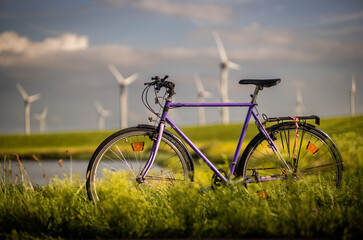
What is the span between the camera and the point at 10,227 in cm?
397

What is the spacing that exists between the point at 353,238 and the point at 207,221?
1.39 metres

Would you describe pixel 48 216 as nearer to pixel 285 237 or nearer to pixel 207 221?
pixel 207 221

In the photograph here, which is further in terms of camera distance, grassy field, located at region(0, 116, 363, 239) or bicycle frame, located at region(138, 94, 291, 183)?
bicycle frame, located at region(138, 94, 291, 183)

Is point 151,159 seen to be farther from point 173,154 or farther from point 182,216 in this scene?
point 182,216

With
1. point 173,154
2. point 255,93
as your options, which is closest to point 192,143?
point 173,154

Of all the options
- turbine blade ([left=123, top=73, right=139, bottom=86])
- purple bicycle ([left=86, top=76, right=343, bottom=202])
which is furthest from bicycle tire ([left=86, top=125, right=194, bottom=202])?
turbine blade ([left=123, top=73, right=139, bottom=86])

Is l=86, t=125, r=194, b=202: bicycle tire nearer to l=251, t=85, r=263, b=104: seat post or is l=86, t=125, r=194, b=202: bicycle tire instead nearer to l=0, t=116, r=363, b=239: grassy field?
l=0, t=116, r=363, b=239: grassy field

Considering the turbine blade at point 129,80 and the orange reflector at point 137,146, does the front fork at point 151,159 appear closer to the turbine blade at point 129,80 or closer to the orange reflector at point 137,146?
the orange reflector at point 137,146

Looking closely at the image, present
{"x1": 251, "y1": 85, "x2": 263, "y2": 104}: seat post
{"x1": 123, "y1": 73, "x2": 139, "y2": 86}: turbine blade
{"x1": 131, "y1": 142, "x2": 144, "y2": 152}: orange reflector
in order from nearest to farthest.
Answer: {"x1": 131, "y1": 142, "x2": 144, "y2": 152}: orange reflector < {"x1": 251, "y1": 85, "x2": 263, "y2": 104}: seat post < {"x1": 123, "y1": 73, "x2": 139, "y2": 86}: turbine blade

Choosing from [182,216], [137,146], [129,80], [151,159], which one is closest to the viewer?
[182,216]

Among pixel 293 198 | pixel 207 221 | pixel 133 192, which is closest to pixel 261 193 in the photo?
pixel 293 198

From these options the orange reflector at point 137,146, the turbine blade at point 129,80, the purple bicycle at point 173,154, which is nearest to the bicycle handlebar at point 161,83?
the purple bicycle at point 173,154

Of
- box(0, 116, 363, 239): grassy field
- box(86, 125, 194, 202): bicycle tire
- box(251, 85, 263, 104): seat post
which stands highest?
box(251, 85, 263, 104): seat post

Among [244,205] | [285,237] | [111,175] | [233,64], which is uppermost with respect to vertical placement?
[233,64]
